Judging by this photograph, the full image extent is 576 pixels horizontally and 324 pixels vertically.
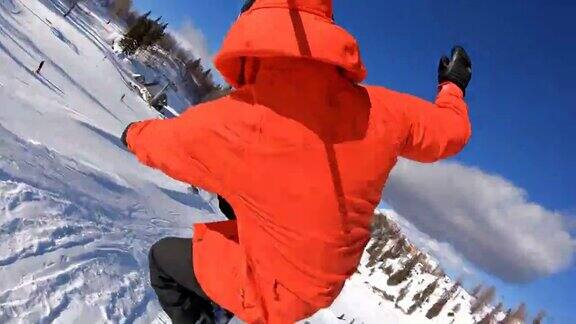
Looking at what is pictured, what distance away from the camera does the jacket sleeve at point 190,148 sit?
1983 millimetres

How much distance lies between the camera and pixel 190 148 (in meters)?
2.04

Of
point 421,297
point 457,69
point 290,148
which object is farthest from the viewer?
point 421,297

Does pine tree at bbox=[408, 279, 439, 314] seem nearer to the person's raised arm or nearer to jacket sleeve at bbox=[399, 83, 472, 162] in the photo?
the person's raised arm

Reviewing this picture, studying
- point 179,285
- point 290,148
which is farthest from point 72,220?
point 290,148

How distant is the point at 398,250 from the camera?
119 m

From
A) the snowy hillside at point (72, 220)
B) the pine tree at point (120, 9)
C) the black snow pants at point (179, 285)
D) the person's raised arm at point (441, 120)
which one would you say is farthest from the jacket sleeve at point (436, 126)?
the pine tree at point (120, 9)

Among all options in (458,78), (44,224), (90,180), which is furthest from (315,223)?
(90,180)

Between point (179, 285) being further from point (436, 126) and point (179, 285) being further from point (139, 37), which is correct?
point (139, 37)

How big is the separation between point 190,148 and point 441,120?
3.70ft

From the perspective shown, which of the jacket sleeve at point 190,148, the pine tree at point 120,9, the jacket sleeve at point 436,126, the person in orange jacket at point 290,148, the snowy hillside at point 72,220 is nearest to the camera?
the person in orange jacket at point 290,148

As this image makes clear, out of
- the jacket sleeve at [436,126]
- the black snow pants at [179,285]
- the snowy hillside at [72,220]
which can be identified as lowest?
the snowy hillside at [72,220]

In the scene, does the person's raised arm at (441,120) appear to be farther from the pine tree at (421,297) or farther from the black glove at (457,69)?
the pine tree at (421,297)

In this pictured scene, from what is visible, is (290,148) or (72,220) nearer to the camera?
(290,148)

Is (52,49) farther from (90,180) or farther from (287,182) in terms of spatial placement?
(287,182)
